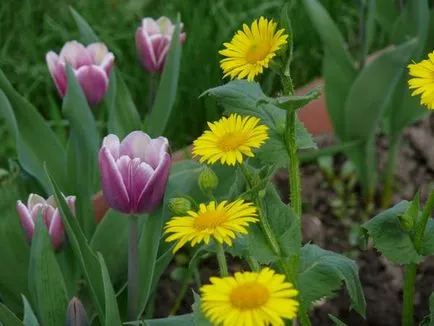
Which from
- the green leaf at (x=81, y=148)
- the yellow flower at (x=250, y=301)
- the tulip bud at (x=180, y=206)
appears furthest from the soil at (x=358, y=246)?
the yellow flower at (x=250, y=301)

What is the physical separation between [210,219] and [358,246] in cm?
98

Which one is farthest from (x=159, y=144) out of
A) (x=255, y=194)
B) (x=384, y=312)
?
(x=384, y=312)

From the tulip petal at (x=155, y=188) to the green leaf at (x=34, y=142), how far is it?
383 mm

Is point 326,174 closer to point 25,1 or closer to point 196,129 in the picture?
point 196,129

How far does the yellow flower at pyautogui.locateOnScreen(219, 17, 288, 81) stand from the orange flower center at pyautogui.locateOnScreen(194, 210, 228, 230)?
151 millimetres

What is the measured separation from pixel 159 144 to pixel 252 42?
0.21 metres

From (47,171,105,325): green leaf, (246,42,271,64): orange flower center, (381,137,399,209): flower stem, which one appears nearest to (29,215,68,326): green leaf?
(47,171,105,325): green leaf

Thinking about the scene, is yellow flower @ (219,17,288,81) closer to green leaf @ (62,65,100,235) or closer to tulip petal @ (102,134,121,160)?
tulip petal @ (102,134,121,160)

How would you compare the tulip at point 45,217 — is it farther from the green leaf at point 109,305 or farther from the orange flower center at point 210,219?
the orange flower center at point 210,219

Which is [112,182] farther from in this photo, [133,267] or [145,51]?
[145,51]

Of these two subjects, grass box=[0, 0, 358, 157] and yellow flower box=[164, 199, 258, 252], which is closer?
yellow flower box=[164, 199, 258, 252]

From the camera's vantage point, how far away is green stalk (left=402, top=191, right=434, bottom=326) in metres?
1.10

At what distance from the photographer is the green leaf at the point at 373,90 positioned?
1728 mm

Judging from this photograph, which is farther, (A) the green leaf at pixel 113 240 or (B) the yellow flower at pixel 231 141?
(A) the green leaf at pixel 113 240
